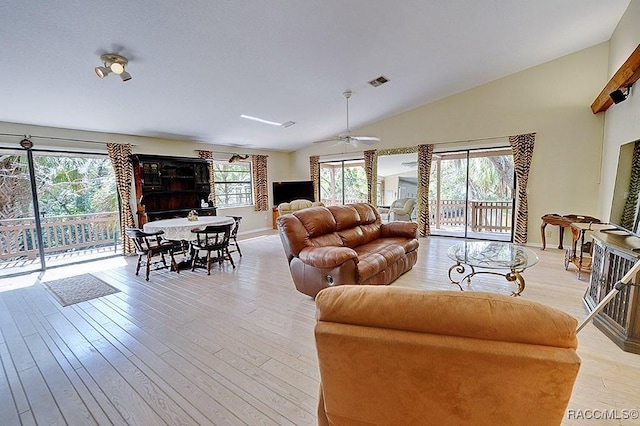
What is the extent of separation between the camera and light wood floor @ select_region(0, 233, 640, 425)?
165 centimetres

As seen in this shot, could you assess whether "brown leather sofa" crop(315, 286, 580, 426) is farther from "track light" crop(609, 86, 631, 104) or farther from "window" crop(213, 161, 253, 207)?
"window" crop(213, 161, 253, 207)

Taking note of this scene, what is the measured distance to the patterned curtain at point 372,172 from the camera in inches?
291

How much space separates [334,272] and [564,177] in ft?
17.2

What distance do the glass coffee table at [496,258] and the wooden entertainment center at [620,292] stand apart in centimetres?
51

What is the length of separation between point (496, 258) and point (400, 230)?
1.42m

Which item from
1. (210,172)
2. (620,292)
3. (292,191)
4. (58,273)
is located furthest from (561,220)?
(58,273)

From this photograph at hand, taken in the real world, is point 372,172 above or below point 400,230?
above

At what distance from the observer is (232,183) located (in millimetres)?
7797

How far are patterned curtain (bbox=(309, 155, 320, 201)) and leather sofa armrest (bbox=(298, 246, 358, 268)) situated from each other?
564 cm

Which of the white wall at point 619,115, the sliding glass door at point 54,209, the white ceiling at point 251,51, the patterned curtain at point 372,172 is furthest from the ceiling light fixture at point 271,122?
the white wall at point 619,115

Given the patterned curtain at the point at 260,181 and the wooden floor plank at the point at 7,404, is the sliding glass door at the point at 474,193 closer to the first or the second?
→ the patterned curtain at the point at 260,181

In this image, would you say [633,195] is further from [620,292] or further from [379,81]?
[379,81]

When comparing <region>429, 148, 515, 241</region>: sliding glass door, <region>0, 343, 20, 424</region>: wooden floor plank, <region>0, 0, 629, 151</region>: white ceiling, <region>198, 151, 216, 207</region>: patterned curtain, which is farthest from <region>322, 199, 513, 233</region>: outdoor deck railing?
<region>0, 343, 20, 424</region>: wooden floor plank

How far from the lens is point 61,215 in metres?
5.44
